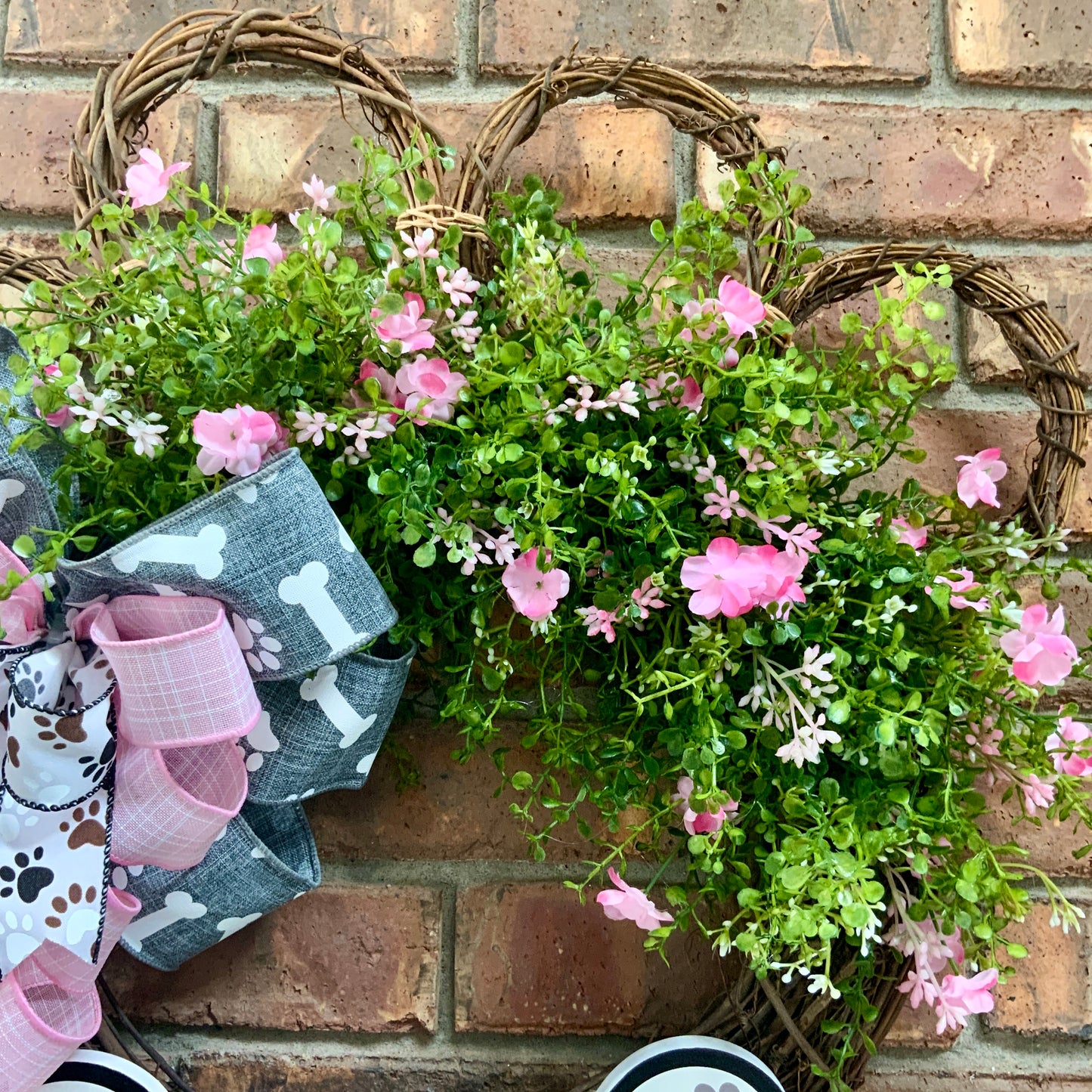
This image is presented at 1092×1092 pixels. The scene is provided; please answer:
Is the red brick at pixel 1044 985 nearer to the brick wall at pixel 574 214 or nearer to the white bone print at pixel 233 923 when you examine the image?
the brick wall at pixel 574 214

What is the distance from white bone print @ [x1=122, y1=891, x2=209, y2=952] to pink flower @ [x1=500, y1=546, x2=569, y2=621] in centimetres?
29

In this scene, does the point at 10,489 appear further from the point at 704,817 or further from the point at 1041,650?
the point at 1041,650

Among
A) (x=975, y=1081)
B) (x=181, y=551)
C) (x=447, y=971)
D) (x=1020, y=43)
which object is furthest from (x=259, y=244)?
(x=975, y=1081)

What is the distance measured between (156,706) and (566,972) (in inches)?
13.5

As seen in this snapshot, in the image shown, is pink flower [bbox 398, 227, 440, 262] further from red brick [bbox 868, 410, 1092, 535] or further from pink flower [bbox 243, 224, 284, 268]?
red brick [bbox 868, 410, 1092, 535]

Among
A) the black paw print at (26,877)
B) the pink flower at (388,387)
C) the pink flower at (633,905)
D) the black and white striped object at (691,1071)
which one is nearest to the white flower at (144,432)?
the pink flower at (388,387)

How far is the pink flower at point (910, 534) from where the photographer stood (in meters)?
0.55

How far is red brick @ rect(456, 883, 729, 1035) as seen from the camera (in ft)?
2.13

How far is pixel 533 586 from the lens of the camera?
50 cm

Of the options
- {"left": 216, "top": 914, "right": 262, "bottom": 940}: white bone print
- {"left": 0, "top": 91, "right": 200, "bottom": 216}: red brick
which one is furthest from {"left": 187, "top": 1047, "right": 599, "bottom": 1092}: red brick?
{"left": 0, "top": 91, "right": 200, "bottom": 216}: red brick

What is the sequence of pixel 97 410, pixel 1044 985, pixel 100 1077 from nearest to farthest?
pixel 97 410
pixel 100 1077
pixel 1044 985

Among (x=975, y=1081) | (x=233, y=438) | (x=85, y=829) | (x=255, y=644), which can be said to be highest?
(x=233, y=438)

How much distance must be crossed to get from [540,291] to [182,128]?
41 centimetres

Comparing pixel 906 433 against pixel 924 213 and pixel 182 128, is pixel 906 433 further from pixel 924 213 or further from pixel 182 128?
pixel 182 128
